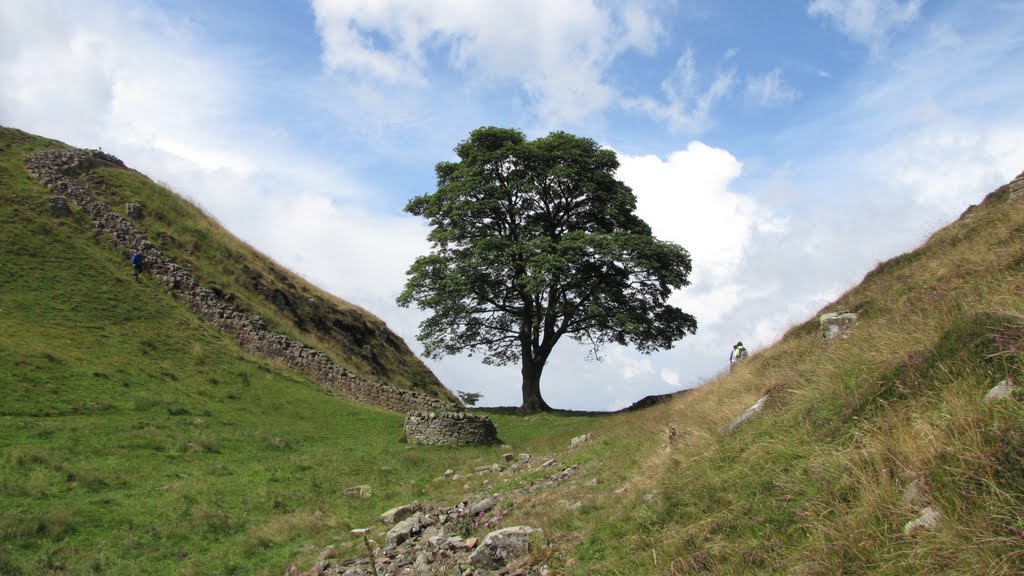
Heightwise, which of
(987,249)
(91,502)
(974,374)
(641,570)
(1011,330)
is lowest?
(91,502)

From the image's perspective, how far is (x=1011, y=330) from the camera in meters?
6.34

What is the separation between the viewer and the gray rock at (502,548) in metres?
7.75

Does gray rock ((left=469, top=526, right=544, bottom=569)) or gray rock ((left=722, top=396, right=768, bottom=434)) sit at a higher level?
gray rock ((left=722, top=396, right=768, bottom=434))

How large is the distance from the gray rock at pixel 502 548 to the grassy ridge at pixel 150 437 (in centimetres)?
455

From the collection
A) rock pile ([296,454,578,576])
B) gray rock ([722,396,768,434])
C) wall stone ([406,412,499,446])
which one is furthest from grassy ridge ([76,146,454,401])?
gray rock ([722,396,768,434])

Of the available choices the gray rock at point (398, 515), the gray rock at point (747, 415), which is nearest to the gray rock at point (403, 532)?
the gray rock at point (398, 515)

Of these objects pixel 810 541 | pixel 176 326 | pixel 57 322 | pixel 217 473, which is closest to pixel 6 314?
pixel 57 322

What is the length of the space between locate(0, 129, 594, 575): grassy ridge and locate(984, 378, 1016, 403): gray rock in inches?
394

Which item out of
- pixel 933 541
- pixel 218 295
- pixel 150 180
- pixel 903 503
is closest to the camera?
pixel 933 541

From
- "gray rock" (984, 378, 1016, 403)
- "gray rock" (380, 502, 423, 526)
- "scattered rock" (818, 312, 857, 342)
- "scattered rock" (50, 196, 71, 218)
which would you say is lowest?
"gray rock" (380, 502, 423, 526)

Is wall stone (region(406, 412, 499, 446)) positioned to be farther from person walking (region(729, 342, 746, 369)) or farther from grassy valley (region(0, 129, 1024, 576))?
person walking (region(729, 342, 746, 369))

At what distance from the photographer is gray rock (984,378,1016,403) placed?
5.62 metres

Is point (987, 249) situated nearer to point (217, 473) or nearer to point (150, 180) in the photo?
point (217, 473)

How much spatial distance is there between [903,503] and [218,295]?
3259cm
